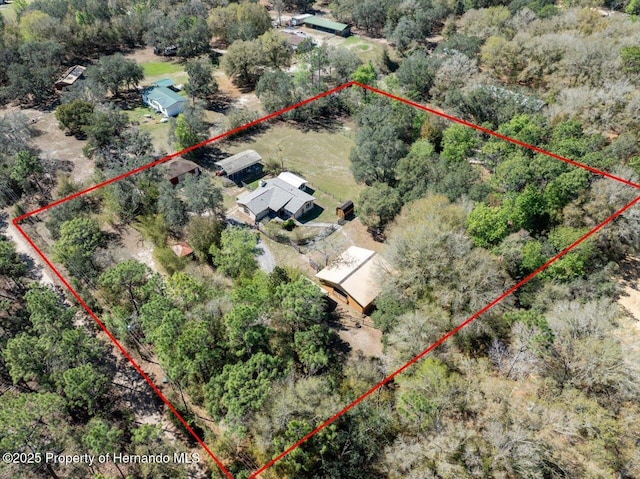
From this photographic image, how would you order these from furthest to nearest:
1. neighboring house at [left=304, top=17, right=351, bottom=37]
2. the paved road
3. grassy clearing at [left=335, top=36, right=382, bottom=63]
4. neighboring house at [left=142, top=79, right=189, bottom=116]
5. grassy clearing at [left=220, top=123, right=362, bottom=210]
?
neighboring house at [left=304, top=17, right=351, bottom=37] < grassy clearing at [left=335, top=36, right=382, bottom=63] < neighboring house at [left=142, top=79, right=189, bottom=116] < grassy clearing at [left=220, top=123, right=362, bottom=210] < the paved road

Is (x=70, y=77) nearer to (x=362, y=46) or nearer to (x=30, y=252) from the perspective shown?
(x=30, y=252)

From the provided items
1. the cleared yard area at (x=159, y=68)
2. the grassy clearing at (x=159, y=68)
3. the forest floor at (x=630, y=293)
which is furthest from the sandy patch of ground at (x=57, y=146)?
the forest floor at (x=630, y=293)

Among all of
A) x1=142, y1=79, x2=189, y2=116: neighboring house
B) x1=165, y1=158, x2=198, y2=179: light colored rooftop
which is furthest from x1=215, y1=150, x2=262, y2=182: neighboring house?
x1=142, y1=79, x2=189, y2=116: neighboring house

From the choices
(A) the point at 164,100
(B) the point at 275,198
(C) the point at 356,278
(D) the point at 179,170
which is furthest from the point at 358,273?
(A) the point at 164,100

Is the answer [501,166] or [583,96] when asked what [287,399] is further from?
[583,96]

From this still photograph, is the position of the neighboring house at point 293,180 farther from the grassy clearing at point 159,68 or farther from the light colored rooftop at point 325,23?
the light colored rooftop at point 325,23

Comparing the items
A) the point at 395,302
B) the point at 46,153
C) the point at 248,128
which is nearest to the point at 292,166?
the point at 248,128

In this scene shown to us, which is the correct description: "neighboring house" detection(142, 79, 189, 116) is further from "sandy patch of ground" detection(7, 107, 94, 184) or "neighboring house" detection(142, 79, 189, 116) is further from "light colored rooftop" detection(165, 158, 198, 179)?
"light colored rooftop" detection(165, 158, 198, 179)
